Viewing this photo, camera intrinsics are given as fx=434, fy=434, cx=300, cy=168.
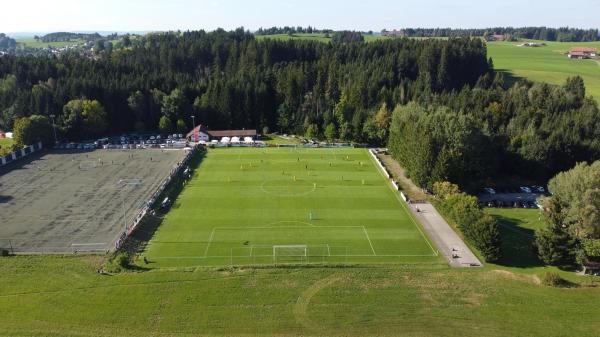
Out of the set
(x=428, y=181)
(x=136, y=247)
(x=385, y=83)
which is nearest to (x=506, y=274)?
(x=428, y=181)

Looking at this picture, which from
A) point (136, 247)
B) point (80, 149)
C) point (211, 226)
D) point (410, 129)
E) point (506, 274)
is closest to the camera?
point (506, 274)

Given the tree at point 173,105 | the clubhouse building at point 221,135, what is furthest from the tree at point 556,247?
the tree at point 173,105

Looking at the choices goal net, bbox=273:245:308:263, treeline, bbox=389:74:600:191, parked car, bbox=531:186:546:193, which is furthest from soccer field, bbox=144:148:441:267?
parked car, bbox=531:186:546:193

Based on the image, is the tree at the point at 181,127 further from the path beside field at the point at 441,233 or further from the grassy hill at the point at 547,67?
the grassy hill at the point at 547,67

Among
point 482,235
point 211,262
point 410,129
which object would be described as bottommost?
point 211,262

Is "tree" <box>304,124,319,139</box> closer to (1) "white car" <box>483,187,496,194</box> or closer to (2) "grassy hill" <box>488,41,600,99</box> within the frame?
(1) "white car" <box>483,187,496,194</box>

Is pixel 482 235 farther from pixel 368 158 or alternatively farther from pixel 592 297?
pixel 368 158

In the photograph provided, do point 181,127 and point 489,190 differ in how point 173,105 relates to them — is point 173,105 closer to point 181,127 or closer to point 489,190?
point 181,127
